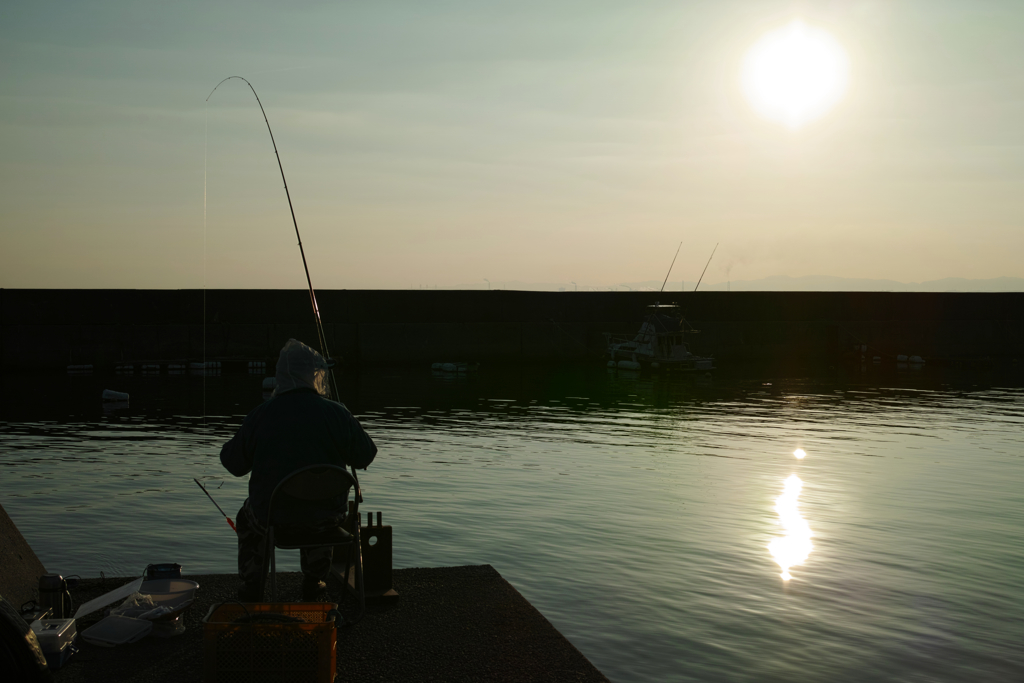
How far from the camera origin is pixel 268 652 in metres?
3.74

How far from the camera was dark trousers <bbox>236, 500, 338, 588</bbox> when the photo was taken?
491cm

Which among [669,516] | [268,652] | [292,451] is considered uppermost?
[292,451]

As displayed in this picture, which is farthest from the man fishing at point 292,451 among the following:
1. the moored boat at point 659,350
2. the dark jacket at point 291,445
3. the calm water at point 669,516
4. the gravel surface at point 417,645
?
the moored boat at point 659,350

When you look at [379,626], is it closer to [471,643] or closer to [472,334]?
[471,643]

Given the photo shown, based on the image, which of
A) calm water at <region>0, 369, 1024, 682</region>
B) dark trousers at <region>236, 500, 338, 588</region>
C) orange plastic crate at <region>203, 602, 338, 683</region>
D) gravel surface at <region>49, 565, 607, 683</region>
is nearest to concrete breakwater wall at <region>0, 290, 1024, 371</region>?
calm water at <region>0, 369, 1024, 682</region>

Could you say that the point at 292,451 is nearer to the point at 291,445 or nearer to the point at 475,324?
the point at 291,445

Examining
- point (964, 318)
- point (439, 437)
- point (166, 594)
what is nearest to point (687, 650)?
point (166, 594)

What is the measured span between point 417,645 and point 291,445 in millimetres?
1206

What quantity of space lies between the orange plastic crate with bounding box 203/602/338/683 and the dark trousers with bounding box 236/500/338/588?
3.68 feet

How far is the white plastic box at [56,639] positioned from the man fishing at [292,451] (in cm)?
89

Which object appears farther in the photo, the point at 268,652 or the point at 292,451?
the point at 292,451

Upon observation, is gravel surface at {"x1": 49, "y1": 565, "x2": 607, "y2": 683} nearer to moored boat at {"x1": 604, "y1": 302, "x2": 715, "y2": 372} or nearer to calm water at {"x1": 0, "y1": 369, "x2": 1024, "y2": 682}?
calm water at {"x1": 0, "y1": 369, "x2": 1024, "y2": 682}

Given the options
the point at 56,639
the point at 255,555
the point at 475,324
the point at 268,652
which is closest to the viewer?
the point at 268,652

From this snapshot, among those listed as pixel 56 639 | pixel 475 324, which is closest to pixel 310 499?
pixel 56 639
